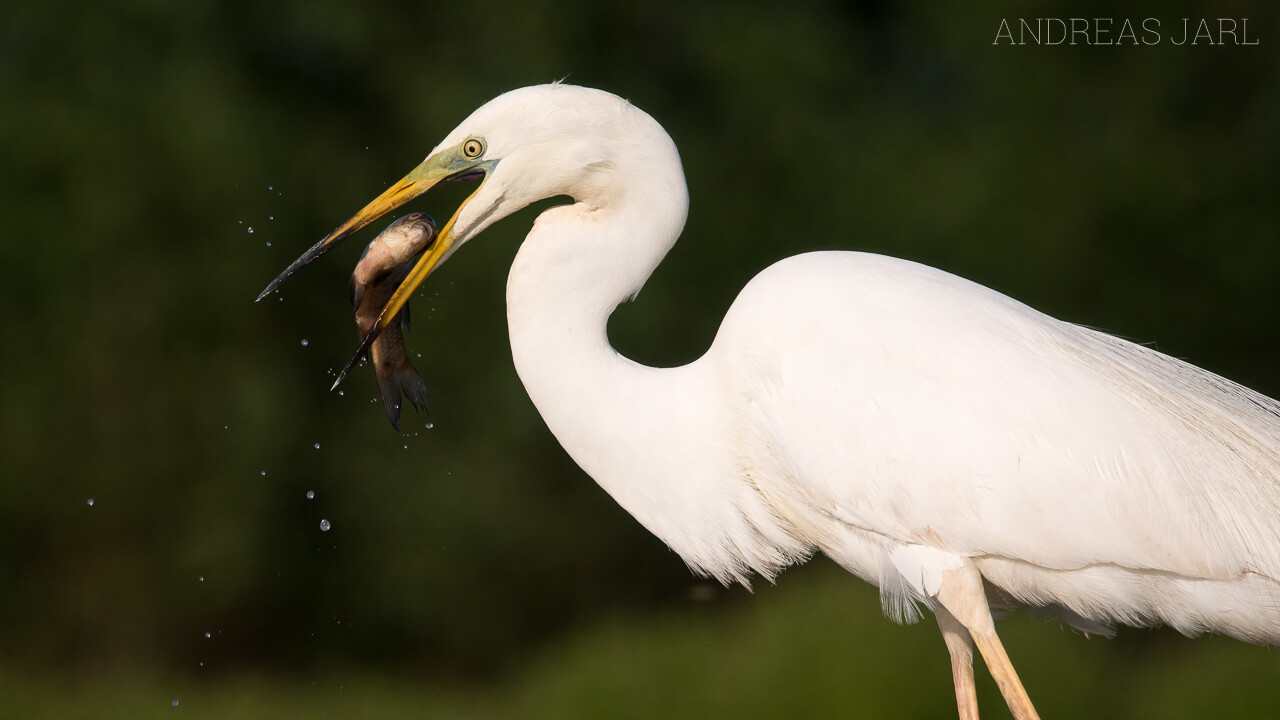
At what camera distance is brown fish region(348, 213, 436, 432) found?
2.01 metres

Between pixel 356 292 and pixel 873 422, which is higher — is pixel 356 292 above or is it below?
above

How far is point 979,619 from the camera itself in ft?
6.23

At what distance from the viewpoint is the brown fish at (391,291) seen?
6.59ft

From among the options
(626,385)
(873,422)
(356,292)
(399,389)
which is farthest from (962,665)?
(356,292)

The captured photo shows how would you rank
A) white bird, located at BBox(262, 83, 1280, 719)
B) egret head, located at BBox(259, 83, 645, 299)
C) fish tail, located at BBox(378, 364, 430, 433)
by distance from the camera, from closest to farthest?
white bird, located at BBox(262, 83, 1280, 719)
egret head, located at BBox(259, 83, 645, 299)
fish tail, located at BBox(378, 364, 430, 433)

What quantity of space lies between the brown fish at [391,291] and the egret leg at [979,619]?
2.97ft

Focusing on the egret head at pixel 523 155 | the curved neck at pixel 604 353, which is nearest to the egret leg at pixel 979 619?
the curved neck at pixel 604 353

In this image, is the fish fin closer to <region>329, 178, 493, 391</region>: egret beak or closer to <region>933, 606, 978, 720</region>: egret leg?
<region>329, 178, 493, 391</region>: egret beak

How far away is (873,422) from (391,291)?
82cm

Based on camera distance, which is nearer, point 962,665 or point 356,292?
point 356,292

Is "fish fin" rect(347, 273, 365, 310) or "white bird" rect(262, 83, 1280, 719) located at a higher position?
"fish fin" rect(347, 273, 365, 310)

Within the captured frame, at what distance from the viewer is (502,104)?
1989mm

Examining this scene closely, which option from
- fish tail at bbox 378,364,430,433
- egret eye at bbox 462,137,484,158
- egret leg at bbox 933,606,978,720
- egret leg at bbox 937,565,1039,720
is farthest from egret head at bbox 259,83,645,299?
egret leg at bbox 933,606,978,720

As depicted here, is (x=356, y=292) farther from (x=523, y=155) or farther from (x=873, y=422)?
(x=873, y=422)
